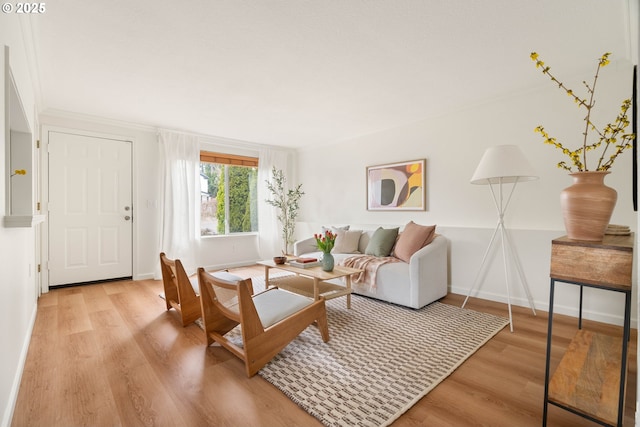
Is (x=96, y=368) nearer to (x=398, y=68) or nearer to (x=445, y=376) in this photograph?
(x=445, y=376)

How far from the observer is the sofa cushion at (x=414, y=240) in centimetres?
338

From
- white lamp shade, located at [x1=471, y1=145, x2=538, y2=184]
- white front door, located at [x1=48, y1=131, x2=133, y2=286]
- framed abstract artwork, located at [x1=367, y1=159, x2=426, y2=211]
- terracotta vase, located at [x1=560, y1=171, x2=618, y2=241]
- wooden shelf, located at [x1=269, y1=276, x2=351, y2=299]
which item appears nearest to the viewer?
terracotta vase, located at [x1=560, y1=171, x2=618, y2=241]

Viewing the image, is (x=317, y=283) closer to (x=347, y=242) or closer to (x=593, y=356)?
(x=347, y=242)

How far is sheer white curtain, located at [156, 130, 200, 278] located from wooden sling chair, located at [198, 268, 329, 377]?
2.78 meters

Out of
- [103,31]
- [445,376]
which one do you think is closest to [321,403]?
[445,376]

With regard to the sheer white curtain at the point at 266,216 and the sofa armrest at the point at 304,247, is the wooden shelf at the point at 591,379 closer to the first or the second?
the sofa armrest at the point at 304,247

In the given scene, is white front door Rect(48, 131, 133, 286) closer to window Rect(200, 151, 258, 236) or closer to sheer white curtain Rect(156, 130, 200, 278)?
sheer white curtain Rect(156, 130, 200, 278)

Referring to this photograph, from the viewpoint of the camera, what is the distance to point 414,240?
3.41m

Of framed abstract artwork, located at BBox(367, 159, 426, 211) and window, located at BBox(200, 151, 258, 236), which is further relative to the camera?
window, located at BBox(200, 151, 258, 236)

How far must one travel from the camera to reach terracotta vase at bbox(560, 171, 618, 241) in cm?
125

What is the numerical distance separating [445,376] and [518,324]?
132cm

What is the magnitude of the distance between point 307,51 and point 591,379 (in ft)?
9.07

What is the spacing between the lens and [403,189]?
437 centimetres

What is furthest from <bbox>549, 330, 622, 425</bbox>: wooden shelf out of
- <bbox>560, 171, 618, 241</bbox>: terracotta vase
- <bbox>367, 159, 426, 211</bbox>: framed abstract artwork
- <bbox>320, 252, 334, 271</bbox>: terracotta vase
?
<bbox>367, 159, 426, 211</bbox>: framed abstract artwork
